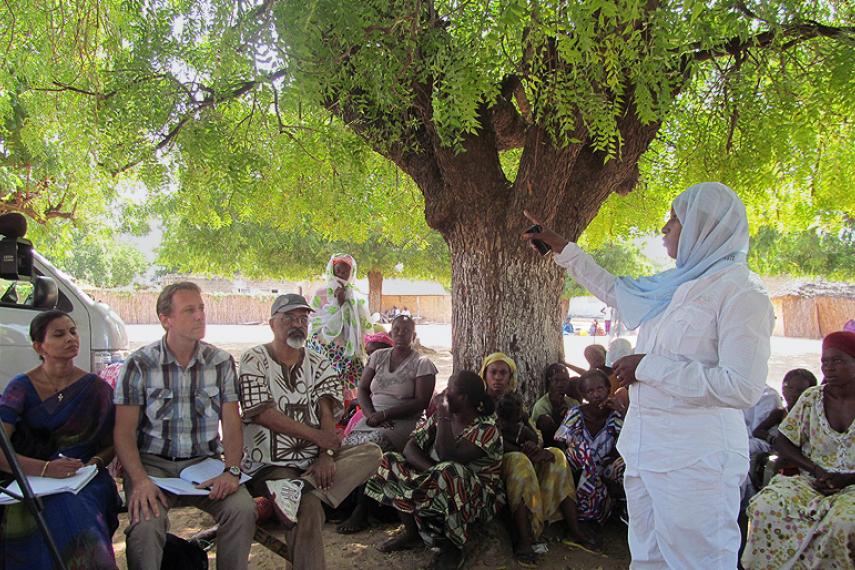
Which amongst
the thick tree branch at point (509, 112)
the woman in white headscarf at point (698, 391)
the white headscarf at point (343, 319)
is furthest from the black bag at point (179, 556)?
the thick tree branch at point (509, 112)

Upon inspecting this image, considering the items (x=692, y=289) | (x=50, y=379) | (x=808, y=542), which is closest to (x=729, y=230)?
(x=692, y=289)

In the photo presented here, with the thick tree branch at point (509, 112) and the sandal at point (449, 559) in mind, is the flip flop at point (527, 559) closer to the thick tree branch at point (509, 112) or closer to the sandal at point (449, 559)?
the sandal at point (449, 559)

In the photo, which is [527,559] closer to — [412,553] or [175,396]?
[412,553]

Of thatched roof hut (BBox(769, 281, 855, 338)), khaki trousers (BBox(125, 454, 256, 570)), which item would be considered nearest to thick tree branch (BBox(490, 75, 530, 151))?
khaki trousers (BBox(125, 454, 256, 570))

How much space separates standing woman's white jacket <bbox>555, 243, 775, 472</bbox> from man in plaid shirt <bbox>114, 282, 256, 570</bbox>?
6.75 feet

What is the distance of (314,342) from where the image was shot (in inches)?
279

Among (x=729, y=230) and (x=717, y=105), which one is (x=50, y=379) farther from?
(x=717, y=105)

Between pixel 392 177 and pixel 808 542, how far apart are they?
590 centimetres

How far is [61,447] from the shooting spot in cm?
343

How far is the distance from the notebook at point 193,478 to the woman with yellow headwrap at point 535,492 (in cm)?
188

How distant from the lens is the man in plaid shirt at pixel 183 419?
130 inches

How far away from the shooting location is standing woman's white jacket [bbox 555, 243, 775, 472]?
2.46 meters

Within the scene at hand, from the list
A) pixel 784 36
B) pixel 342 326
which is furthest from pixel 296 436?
pixel 784 36

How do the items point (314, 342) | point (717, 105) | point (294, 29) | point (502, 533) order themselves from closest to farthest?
point (294, 29)
point (502, 533)
point (717, 105)
point (314, 342)
